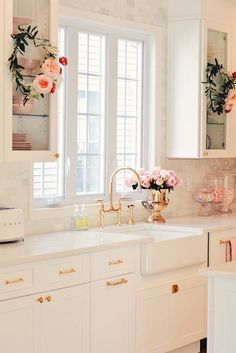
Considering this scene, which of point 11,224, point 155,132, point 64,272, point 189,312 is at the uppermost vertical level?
point 155,132

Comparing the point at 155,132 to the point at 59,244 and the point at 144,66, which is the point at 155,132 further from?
the point at 59,244

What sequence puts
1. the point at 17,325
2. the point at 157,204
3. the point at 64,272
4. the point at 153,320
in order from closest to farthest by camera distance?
the point at 17,325
the point at 64,272
the point at 153,320
the point at 157,204

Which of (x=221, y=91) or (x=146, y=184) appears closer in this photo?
(x=146, y=184)

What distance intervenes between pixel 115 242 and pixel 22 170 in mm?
760

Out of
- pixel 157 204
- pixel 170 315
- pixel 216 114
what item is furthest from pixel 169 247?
pixel 216 114

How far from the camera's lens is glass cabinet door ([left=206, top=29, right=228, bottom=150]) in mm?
5508

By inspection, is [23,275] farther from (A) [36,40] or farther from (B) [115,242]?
(A) [36,40]

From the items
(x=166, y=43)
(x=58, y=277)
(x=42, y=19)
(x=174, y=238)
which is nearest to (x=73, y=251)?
(x=58, y=277)

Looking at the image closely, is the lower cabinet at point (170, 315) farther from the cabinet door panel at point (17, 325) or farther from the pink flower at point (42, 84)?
the pink flower at point (42, 84)

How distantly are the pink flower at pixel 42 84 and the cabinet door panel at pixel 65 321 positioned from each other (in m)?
1.12

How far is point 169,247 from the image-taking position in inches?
182

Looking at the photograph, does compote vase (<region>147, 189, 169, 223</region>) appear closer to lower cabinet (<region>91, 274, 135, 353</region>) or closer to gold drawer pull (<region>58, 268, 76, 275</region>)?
lower cabinet (<region>91, 274, 135, 353</region>)

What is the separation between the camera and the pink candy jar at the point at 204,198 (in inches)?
228

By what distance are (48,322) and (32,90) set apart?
1.29 m
